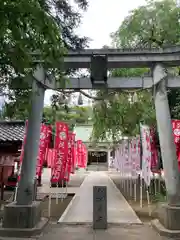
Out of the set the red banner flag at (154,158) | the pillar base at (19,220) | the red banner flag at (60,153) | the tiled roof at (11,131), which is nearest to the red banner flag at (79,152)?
the tiled roof at (11,131)

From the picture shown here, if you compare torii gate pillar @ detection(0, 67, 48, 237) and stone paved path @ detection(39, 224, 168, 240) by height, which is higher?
torii gate pillar @ detection(0, 67, 48, 237)

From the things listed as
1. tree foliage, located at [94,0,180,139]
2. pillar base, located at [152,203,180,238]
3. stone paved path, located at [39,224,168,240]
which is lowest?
stone paved path, located at [39,224,168,240]

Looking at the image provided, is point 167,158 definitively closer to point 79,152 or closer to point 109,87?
point 109,87

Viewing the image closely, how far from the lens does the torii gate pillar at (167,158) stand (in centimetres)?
651

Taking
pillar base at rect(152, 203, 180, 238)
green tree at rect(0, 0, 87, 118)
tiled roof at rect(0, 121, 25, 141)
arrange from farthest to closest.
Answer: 1. tiled roof at rect(0, 121, 25, 141)
2. pillar base at rect(152, 203, 180, 238)
3. green tree at rect(0, 0, 87, 118)

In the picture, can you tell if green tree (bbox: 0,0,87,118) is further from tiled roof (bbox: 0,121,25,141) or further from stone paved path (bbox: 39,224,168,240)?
tiled roof (bbox: 0,121,25,141)

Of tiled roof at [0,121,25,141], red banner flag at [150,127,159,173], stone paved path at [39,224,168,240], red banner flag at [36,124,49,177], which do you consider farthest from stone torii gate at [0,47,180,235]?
tiled roof at [0,121,25,141]

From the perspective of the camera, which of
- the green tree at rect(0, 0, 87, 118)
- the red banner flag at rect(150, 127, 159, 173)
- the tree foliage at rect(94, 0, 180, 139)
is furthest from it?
the red banner flag at rect(150, 127, 159, 173)

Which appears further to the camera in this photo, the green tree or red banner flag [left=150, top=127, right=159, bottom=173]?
red banner flag [left=150, top=127, right=159, bottom=173]

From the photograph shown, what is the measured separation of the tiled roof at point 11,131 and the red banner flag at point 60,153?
8.58 ft

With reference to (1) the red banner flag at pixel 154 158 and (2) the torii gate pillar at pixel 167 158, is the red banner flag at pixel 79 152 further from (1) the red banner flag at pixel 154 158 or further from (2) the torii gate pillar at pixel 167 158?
(2) the torii gate pillar at pixel 167 158

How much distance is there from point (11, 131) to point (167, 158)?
986 cm

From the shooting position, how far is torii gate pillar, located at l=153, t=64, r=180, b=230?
6.51 m

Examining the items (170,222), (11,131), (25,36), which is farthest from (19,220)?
(11,131)
